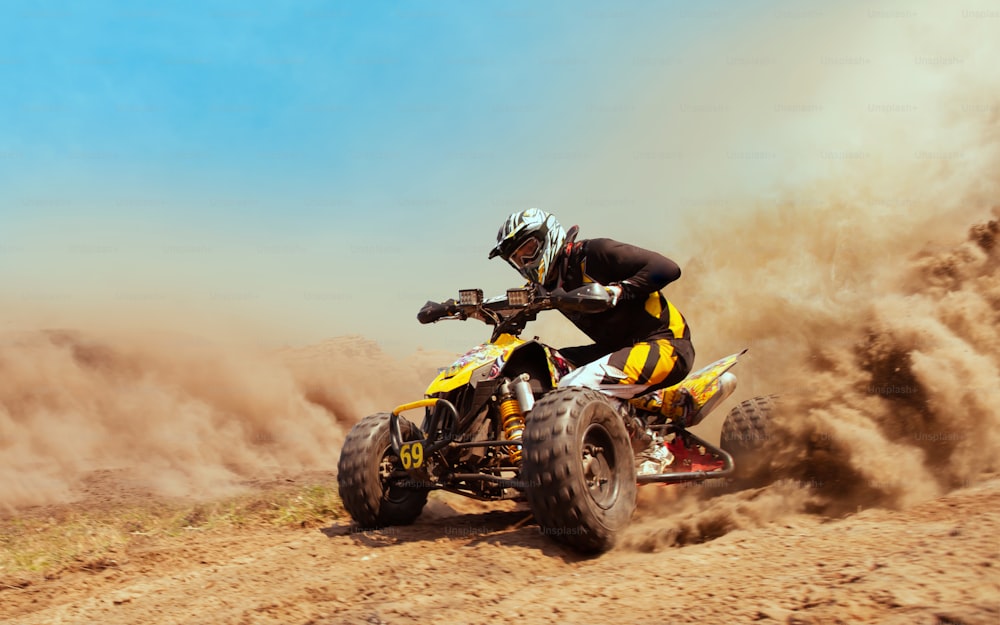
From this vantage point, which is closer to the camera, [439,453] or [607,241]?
[439,453]

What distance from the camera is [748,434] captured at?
6.41m

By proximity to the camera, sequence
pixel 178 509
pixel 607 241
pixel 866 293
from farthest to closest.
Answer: pixel 178 509 → pixel 866 293 → pixel 607 241

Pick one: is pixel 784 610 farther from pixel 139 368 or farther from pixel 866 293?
pixel 139 368

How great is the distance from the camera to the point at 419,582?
4.07m

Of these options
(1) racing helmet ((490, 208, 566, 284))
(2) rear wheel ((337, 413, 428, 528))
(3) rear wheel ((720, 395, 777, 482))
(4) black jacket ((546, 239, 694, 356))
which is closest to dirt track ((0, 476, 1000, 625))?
(2) rear wheel ((337, 413, 428, 528))

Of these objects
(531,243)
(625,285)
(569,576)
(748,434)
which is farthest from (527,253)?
→ (748,434)

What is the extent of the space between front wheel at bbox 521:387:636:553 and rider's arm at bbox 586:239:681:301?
35.6 inches

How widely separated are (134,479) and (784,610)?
→ 8694mm

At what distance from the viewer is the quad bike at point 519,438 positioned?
4340 millimetres

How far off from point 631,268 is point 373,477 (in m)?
2.29

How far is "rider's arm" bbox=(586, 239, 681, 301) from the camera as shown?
5320 mm

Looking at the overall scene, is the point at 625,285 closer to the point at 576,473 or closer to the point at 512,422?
the point at 512,422

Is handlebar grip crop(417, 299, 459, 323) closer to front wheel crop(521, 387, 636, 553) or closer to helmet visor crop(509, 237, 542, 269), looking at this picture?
helmet visor crop(509, 237, 542, 269)

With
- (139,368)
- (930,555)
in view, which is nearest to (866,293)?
(930,555)
